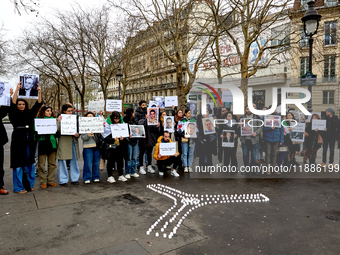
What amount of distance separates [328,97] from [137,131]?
5544 mm

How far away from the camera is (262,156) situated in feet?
24.7

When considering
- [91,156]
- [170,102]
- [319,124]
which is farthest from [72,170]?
[319,124]

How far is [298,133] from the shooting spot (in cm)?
766

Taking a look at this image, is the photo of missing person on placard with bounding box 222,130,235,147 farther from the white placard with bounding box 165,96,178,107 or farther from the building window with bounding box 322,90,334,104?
the white placard with bounding box 165,96,178,107

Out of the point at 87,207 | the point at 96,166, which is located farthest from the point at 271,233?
the point at 96,166

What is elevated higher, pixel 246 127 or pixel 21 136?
pixel 246 127

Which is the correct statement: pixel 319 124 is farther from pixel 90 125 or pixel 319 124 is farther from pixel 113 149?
pixel 90 125

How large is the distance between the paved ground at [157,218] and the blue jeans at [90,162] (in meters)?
0.43

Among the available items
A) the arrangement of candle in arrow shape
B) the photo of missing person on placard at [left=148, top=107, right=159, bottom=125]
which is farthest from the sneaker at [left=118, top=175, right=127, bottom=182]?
the photo of missing person on placard at [left=148, top=107, right=159, bottom=125]

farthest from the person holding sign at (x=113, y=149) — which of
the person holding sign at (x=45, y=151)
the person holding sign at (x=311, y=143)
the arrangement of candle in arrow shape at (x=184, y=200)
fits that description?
Result: the person holding sign at (x=311, y=143)

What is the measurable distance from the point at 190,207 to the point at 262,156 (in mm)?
3499

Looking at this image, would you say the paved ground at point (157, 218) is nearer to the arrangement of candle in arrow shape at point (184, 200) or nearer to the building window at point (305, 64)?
the arrangement of candle in arrow shape at point (184, 200)

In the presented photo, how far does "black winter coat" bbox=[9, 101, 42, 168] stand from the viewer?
18.8 ft

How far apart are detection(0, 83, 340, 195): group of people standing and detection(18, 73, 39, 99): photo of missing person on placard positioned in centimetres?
13
